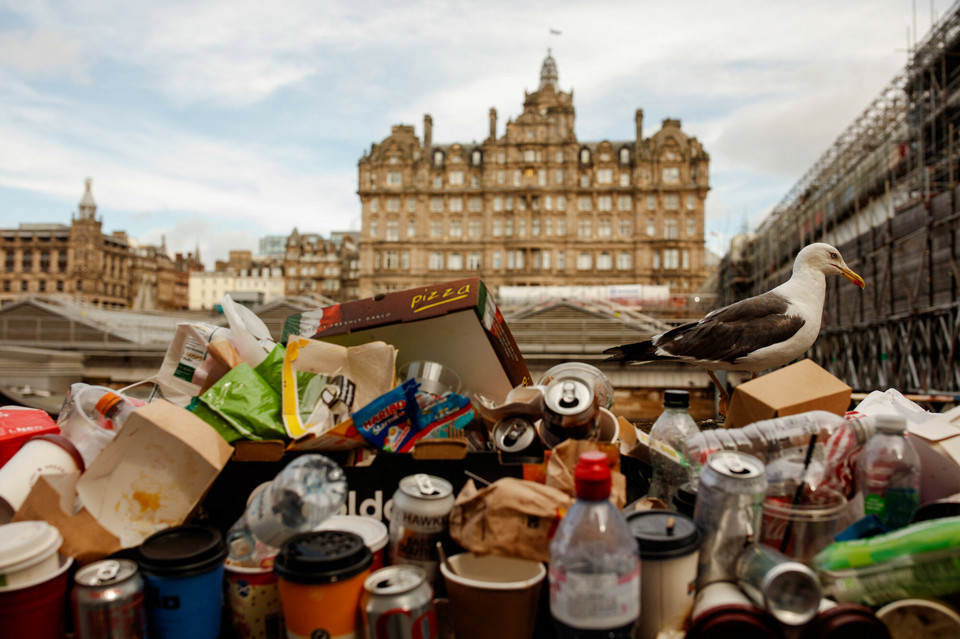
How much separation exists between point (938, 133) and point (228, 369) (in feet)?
58.5

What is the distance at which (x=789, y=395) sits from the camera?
2.59 m

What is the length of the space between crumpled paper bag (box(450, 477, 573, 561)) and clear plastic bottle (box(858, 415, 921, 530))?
3.10 ft

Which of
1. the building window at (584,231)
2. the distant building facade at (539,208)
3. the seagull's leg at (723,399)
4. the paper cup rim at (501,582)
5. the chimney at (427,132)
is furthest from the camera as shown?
the chimney at (427,132)

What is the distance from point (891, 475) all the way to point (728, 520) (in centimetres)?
57

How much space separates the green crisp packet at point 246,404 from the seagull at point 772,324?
2.60m

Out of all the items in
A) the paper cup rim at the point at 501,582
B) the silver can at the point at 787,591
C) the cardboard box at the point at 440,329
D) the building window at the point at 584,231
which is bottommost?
the paper cup rim at the point at 501,582

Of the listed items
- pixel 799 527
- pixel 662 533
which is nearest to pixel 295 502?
pixel 662 533

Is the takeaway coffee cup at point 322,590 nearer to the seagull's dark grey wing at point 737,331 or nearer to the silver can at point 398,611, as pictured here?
the silver can at point 398,611

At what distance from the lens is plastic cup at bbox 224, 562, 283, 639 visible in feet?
6.11

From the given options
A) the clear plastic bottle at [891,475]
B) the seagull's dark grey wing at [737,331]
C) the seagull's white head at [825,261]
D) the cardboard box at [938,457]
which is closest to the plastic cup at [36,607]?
the clear plastic bottle at [891,475]

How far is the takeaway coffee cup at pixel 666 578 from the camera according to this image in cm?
167

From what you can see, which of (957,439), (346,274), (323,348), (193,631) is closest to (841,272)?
(957,439)

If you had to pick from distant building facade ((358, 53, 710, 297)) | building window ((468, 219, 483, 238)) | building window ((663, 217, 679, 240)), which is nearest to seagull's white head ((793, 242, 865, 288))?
distant building facade ((358, 53, 710, 297))

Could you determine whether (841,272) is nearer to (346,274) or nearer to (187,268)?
(346,274)
